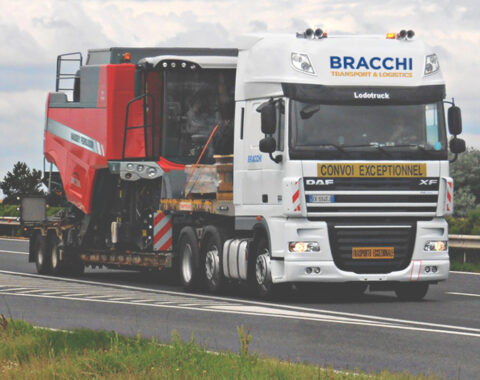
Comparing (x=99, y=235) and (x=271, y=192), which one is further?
(x=99, y=235)

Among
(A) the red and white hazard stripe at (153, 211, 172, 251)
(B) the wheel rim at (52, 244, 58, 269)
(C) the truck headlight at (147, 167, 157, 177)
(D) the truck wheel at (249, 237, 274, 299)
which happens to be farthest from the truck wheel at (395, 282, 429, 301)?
(B) the wheel rim at (52, 244, 58, 269)

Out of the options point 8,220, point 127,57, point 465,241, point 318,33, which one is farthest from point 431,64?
point 8,220

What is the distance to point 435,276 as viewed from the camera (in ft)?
62.5

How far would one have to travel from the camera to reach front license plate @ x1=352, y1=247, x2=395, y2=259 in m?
18.6

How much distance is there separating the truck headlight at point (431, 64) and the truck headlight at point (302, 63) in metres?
1.67

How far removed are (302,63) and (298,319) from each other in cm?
406

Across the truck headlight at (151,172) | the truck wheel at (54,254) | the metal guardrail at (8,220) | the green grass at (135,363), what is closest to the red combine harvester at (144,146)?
the truck headlight at (151,172)

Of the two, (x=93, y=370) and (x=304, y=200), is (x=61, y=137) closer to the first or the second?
(x=304, y=200)

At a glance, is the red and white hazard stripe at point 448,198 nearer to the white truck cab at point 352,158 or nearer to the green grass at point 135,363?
the white truck cab at point 352,158

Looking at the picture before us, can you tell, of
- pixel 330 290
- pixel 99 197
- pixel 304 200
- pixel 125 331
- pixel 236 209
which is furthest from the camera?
pixel 99 197

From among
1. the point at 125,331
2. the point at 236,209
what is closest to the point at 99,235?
the point at 236,209

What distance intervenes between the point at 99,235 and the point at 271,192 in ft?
24.0

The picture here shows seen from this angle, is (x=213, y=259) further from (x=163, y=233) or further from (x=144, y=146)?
(x=144, y=146)

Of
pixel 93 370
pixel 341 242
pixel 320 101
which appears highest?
pixel 320 101
